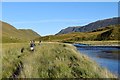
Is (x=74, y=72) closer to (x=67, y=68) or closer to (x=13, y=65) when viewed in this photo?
(x=67, y=68)

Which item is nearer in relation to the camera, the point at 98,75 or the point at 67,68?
the point at 98,75

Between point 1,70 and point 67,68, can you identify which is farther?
point 1,70

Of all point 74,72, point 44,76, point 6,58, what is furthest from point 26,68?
point 6,58

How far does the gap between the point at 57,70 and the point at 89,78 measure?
1.87 meters

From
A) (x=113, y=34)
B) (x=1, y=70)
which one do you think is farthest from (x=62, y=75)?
(x=113, y=34)

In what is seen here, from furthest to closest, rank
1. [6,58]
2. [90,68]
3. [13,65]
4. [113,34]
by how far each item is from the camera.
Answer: [113,34] → [6,58] → [13,65] → [90,68]

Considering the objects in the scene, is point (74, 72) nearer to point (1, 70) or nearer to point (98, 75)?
point (98, 75)

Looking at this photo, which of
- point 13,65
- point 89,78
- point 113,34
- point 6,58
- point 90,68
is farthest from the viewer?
point 113,34

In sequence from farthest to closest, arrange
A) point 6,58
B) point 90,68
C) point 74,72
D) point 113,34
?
point 113,34
point 6,58
point 90,68
point 74,72

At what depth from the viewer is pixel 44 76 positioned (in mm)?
13375

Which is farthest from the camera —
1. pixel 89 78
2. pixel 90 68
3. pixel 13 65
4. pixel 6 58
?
pixel 6 58

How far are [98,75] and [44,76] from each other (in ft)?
7.30

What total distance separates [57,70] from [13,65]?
3.47m

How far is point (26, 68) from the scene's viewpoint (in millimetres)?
13805
